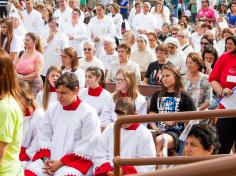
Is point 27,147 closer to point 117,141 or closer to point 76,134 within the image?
point 76,134

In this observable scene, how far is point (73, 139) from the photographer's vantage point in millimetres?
5246

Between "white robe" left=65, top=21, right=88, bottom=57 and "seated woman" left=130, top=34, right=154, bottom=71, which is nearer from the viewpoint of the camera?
"seated woman" left=130, top=34, right=154, bottom=71

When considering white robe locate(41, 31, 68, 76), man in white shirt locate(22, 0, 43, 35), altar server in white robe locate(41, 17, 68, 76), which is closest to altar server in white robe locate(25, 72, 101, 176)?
altar server in white robe locate(41, 17, 68, 76)

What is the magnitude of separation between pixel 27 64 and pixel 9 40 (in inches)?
62.5

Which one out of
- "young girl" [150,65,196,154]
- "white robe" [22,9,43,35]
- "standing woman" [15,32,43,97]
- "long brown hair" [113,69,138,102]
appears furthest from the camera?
"white robe" [22,9,43,35]

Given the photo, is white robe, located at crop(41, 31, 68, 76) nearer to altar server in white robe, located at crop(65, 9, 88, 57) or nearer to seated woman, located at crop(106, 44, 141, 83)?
altar server in white robe, located at crop(65, 9, 88, 57)

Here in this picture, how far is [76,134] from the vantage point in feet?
17.2

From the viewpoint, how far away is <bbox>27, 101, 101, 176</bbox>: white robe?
17.1 feet

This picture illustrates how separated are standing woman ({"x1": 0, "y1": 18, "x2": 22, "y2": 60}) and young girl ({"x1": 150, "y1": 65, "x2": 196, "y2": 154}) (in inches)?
170

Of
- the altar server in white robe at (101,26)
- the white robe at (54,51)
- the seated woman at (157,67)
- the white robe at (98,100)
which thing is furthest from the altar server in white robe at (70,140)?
the altar server in white robe at (101,26)

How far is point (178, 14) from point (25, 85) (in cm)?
1440

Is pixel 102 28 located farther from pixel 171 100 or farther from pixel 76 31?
pixel 171 100

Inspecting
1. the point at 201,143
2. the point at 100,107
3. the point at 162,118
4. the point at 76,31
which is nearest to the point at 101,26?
the point at 76,31

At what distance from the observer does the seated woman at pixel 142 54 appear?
9547 millimetres
